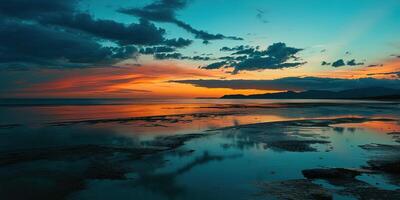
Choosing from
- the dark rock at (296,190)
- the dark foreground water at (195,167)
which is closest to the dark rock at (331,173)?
the dark foreground water at (195,167)

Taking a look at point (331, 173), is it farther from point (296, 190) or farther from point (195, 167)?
point (195, 167)

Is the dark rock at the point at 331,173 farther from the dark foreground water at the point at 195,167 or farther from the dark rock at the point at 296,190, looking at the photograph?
the dark rock at the point at 296,190

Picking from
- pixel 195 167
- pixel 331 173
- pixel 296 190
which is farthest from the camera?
pixel 195 167

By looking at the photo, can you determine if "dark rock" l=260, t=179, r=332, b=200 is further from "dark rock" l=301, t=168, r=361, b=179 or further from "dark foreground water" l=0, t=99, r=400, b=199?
"dark rock" l=301, t=168, r=361, b=179

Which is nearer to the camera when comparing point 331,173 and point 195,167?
point 331,173

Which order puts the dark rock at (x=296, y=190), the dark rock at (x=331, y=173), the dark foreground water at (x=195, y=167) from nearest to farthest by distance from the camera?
the dark rock at (x=296, y=190), the dark foreground water at (x=195, y=167), the dark rock at (x=331, y=173)

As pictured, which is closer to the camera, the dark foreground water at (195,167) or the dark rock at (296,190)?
the dark rock at (296,190)

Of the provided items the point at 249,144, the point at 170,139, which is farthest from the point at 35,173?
the point at 249,144

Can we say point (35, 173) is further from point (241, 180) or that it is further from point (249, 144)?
point (249, 144)

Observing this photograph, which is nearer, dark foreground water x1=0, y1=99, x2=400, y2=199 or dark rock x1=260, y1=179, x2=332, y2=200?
dark rock x1=260, y1=179, x2=332, y2=200

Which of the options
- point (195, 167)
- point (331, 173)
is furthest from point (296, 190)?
point (195, 167)

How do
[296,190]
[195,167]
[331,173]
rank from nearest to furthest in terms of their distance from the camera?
[296,190] → [331,173] → [195,167]

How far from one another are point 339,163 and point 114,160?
40.2 ft

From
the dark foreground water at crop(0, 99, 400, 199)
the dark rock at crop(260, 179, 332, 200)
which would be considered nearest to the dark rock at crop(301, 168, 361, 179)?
the dark foreground water at crop(0, 99, 400, 199)
